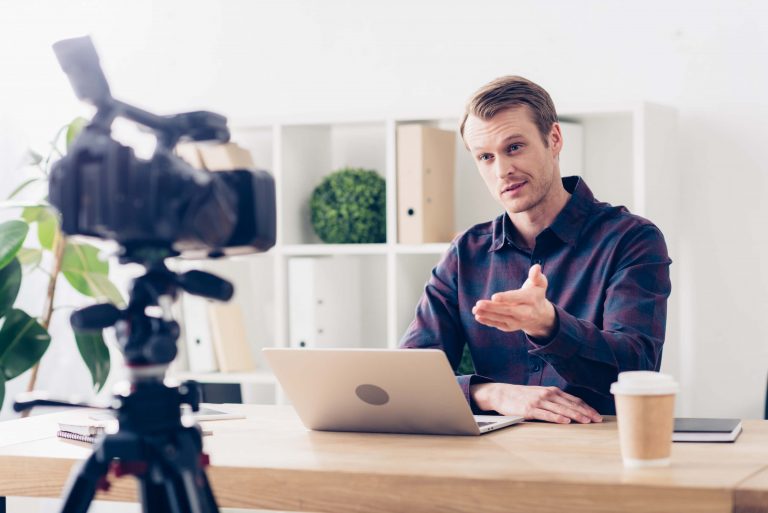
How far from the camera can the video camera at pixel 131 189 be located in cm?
106

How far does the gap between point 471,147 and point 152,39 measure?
197 cm

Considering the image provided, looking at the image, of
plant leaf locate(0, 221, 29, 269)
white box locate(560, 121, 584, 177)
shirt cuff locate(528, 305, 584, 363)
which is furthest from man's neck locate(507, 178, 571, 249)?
plant leaf locate(0, 221, 29, 269)

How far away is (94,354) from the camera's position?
3285 mm

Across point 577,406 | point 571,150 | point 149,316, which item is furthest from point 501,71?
point 149,316

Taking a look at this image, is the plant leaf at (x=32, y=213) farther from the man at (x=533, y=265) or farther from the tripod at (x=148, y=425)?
the tripod at (x=148, y=425)

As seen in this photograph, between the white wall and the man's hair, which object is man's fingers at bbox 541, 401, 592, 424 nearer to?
the man's hair

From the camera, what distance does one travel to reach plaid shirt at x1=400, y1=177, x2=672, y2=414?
6.21 ft

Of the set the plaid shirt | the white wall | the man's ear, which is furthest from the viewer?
the white wall

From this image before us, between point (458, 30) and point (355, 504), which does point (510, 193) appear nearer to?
point (355, 504)

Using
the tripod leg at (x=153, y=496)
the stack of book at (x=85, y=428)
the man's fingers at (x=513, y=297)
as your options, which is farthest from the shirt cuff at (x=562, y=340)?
the tripod leg at (x=153, y=496)

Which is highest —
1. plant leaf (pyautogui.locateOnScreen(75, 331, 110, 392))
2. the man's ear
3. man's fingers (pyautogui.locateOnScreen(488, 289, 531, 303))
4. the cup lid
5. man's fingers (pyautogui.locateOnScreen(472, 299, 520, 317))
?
the man's ear

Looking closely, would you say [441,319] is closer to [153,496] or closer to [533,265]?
[533,265]

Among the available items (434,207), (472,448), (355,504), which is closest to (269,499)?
(355,504)

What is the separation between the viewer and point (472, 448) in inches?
59.9
